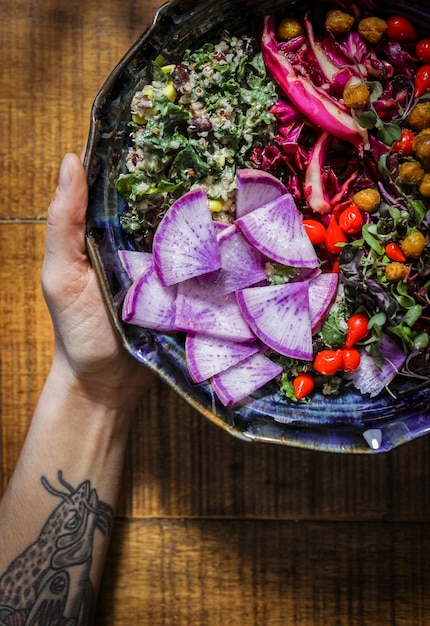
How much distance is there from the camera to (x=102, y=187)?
146 cm

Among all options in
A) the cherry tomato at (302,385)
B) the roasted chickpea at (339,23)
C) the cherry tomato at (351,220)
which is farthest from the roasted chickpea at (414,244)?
the roasted chickpea at (339,23)

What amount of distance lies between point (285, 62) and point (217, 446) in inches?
38.1

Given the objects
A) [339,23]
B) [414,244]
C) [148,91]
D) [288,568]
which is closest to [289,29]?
[339,23]

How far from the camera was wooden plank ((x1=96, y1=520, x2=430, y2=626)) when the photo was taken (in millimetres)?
1783

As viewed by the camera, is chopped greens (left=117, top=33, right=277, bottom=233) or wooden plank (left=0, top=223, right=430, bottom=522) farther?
wooden plank (left=0, top=223, right=430, bottom=522)

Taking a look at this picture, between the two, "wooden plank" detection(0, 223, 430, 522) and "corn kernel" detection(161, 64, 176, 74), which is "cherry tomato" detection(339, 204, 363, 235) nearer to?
"corn kernel" detection(161, 64, 176, 74)

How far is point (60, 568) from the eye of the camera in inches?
68.0

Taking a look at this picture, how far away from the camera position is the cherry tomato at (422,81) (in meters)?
1.41

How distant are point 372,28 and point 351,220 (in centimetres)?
41

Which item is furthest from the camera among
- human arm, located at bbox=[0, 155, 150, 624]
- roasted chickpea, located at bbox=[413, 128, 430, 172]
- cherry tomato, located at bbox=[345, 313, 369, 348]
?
human arm, located at bbox=[0, 155, 150, 624]

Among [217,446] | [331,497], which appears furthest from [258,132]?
[331,497]

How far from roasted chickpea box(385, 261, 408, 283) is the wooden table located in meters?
0.56

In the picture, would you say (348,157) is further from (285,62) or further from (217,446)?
(217,446)

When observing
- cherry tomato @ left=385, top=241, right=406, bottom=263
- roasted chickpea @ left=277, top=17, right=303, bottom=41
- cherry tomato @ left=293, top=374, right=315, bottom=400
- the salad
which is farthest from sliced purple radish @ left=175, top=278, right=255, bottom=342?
roasted chickpea @ left=277, top=17, right=303, bottom=41
